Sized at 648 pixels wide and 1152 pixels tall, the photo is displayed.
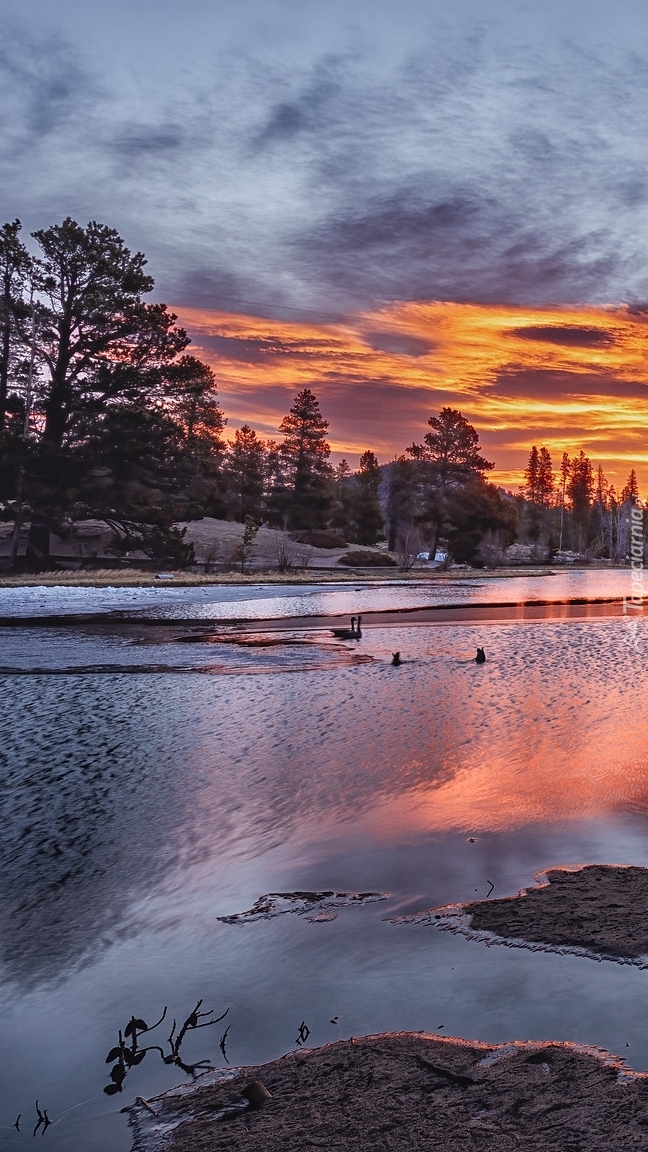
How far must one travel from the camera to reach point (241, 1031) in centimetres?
393

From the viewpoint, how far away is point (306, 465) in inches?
2980

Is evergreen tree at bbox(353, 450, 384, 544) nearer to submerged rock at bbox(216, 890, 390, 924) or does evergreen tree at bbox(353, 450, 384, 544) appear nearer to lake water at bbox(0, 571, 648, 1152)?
lake water at bbox(0, 571, 648, 1152)

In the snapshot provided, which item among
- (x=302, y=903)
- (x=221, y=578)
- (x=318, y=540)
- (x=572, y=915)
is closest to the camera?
(x=572, y=915)

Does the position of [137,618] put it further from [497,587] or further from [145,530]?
[497,587]

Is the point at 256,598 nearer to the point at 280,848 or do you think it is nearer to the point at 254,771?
the point at 254,771

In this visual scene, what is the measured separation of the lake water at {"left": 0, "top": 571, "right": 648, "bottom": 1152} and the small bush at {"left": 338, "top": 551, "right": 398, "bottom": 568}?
146ft

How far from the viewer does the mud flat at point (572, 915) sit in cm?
451

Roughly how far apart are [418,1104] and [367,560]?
60007 mm

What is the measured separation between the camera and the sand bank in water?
288 cm

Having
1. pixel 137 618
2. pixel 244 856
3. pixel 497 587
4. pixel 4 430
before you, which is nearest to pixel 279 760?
pixel 244 856

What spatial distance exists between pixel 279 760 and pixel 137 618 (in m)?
18.2

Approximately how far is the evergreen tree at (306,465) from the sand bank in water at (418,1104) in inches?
2831

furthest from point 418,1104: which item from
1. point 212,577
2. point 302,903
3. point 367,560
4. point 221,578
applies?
point 367,560

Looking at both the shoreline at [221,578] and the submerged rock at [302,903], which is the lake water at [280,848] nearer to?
the submerged rock at [302,903]
